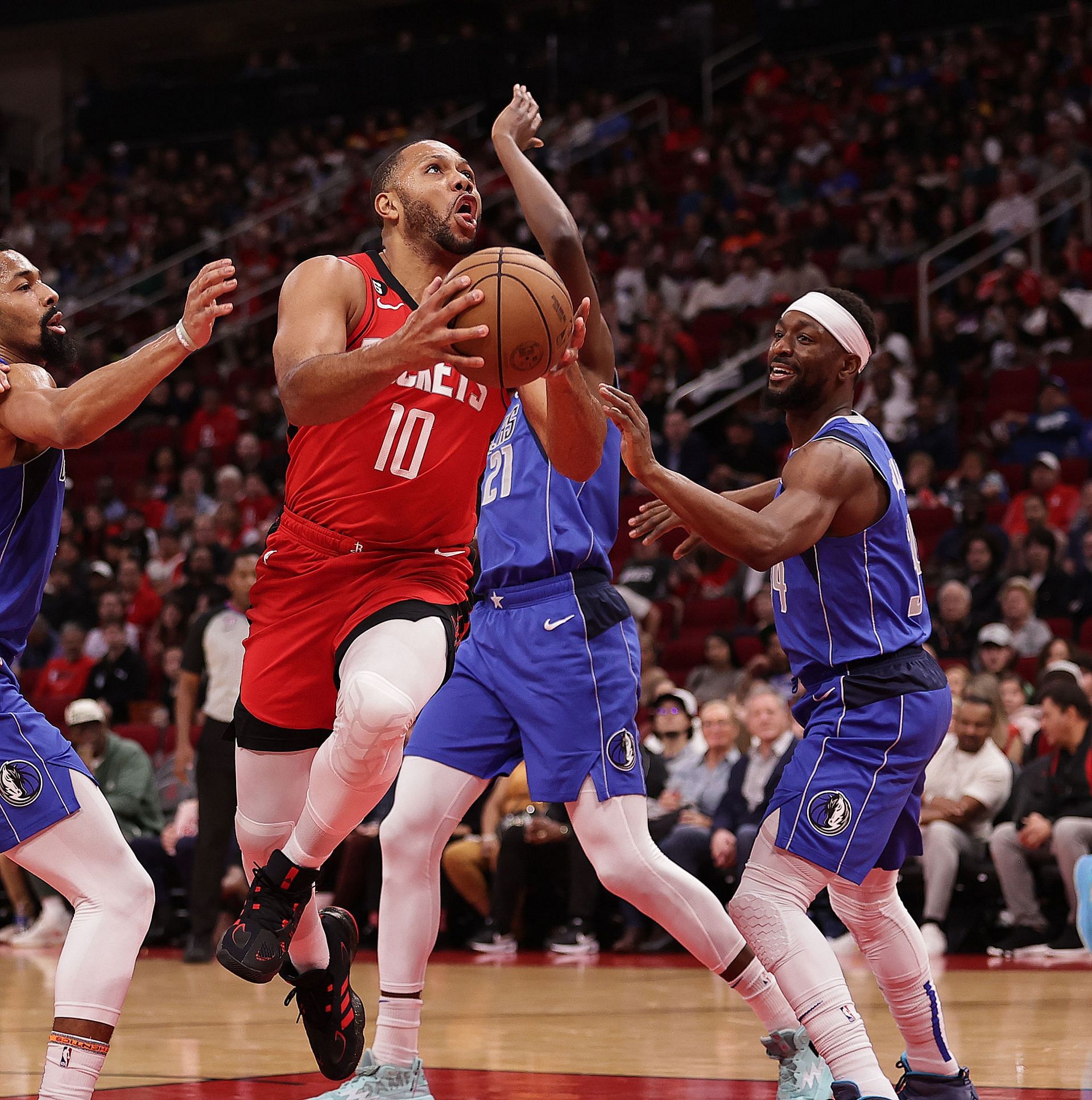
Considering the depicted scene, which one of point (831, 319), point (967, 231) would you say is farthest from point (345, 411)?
point (967, 231)

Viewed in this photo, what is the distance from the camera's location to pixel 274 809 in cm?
488

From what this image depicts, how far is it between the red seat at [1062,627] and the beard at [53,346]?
25.3ft

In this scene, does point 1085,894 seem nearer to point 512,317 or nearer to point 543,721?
point 543,721

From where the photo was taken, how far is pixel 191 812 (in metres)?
10.4

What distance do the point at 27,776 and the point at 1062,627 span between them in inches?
322

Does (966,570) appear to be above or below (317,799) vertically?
below

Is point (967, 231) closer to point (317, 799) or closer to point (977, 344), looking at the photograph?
point (977, 344)

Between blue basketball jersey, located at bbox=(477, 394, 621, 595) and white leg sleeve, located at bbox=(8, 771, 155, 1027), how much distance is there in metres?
1.64

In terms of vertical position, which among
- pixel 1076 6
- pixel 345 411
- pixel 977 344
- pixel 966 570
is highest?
pixel 1076 6

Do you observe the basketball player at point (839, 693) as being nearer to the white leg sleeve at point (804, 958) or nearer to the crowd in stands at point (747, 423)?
the white leg sleeve at point (804, 958)

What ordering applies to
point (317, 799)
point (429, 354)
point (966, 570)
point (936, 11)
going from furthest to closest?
1. point (936, 11)
2. point (966, 570)
3. point (317, 799)
4. point (429, 354)

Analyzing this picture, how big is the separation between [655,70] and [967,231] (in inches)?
302

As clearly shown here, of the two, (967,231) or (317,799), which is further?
(967,231)

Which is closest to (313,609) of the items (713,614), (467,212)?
(467,212)
